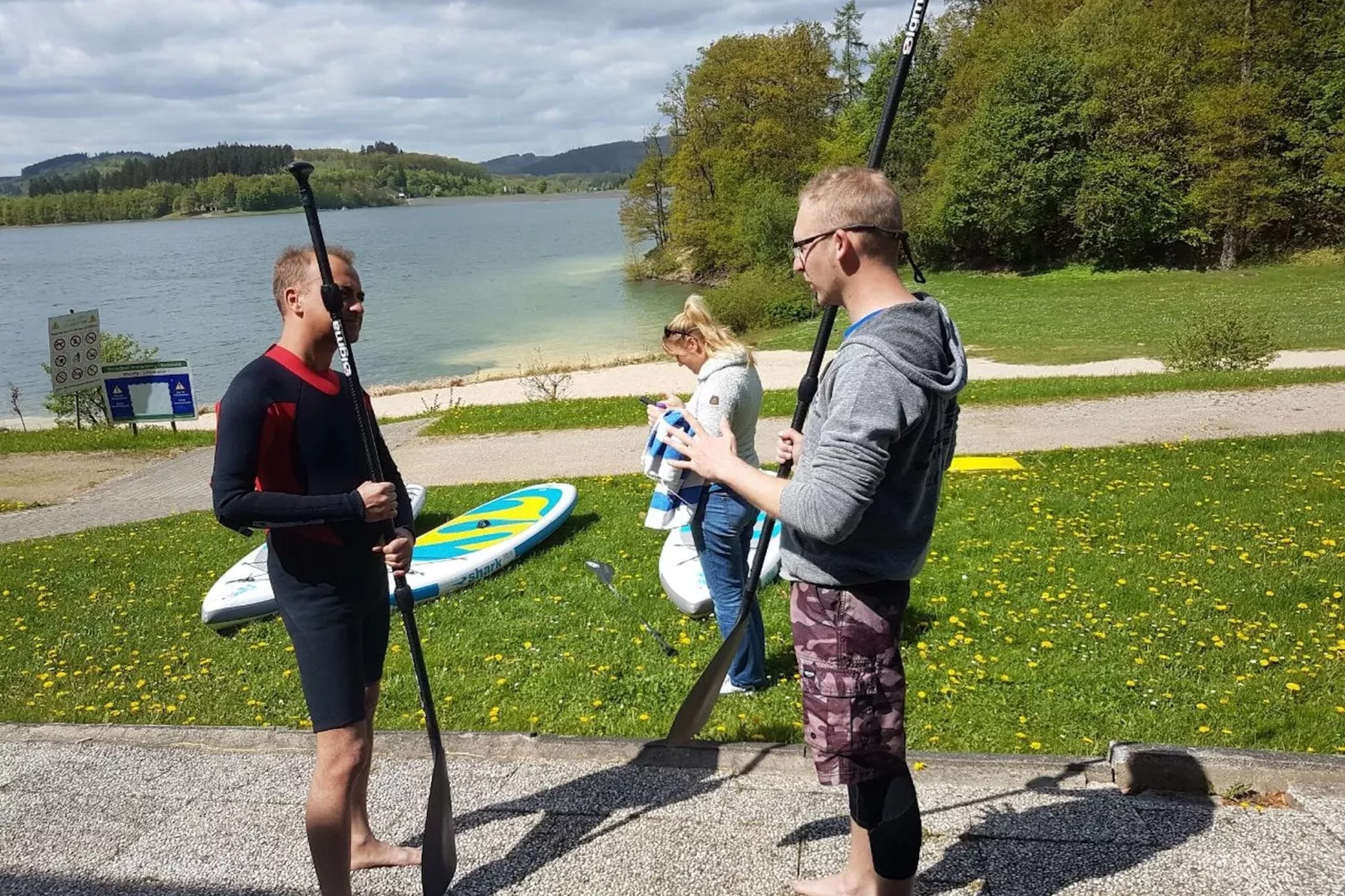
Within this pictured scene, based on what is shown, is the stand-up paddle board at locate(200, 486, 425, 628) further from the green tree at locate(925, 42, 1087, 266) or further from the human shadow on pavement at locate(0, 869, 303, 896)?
the green tree at locate(925, 42, 1087, 266)

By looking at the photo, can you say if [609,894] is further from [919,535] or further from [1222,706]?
[1222,706]

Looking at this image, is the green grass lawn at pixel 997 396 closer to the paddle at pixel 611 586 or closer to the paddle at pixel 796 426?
the paddle at pixel 611 586

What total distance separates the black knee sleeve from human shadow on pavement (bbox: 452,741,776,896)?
1.28 meters

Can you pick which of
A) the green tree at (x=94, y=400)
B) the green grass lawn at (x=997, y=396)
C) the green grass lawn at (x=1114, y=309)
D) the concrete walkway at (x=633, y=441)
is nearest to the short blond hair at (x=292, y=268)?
the concrete walkway at (x=633, y=441)

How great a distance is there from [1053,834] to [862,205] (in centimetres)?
244

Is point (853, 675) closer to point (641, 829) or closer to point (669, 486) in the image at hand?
point (641, 829)

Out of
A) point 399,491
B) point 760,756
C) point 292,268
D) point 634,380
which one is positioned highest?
point 292,268

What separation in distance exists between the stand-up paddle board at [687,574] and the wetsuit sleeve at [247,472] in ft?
11.7

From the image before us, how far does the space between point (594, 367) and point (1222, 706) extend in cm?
2605

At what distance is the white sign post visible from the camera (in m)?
16.8

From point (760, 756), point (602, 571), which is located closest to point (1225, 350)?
point (602, 571)

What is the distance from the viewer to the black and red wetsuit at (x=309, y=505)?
9.37 feet

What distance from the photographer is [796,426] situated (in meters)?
3.12

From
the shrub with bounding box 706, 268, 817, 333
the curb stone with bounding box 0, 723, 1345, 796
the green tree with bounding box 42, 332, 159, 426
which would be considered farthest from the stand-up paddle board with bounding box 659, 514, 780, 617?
the shrub with bounding box 706, 268, 817, 333
